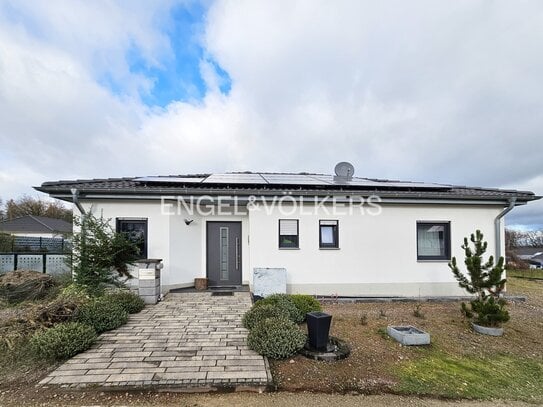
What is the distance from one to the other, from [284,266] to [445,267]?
5.06m

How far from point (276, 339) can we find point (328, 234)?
472 centimetres

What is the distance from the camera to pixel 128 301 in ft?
21.3

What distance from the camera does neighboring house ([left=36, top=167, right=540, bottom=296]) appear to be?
8234 millimetres

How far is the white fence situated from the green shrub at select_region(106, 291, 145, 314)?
5.17 meters

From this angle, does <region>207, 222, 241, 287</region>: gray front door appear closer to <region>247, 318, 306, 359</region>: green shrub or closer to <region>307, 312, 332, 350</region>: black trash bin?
<region>247, 318, 306, 359</region>: green shrub

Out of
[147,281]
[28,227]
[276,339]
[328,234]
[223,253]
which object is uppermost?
[328,234]

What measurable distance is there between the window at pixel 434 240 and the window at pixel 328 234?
2.70 m

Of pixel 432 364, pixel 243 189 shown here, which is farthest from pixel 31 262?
pixel 432 364

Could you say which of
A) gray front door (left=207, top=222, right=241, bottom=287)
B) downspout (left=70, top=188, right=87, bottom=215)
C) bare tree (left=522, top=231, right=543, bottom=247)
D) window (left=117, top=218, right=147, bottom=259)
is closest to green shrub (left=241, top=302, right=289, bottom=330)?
→ gray front door (left=207, top=222, right=241, bottom=287)

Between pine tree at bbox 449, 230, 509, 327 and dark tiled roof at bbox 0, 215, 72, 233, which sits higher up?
dark tiled roof at bbox 0, 215, 72, 233

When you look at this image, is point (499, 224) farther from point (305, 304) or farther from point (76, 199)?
point (76, 199)

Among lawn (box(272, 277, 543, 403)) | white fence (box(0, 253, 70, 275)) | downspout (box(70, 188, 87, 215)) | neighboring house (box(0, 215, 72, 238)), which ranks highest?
downspout (box(70, 188, 87, 215))

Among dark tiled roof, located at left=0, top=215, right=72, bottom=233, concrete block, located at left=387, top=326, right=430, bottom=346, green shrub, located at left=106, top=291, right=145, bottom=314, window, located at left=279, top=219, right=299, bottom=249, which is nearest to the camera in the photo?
concrete block, located at left=387, top=326, right=430, bottom=346

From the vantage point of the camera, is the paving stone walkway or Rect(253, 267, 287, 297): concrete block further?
Rect(253, 267, 287, 297): concrete block
